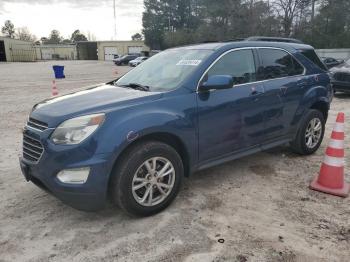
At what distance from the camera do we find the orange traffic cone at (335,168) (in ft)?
13.7

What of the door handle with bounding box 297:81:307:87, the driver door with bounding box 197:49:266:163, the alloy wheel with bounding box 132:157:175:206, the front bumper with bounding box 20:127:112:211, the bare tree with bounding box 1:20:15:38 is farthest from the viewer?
the bare tree with bounding box 1:20:15:38

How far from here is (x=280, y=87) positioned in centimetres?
472

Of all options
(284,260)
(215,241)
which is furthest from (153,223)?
(284,260)

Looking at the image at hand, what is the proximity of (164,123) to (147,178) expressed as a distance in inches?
23.4

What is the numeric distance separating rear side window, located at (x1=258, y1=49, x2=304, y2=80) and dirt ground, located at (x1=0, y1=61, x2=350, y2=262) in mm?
1414

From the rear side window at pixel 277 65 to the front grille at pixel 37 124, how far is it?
2799mm

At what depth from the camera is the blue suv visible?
318 centimetres

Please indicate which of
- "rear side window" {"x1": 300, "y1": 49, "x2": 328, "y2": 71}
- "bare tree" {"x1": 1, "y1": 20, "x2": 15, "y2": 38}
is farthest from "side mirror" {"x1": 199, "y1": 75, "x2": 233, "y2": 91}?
"bare tree" {"x1": 1, "y1": 20, "x2": 15, "y2": 38}

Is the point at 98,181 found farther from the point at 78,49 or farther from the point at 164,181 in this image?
the point at 78,49

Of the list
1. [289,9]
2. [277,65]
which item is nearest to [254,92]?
[277,65]

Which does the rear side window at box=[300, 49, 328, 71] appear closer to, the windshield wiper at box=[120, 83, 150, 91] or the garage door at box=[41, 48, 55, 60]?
the windshield wiper at box=[120, 83, 150, 91]

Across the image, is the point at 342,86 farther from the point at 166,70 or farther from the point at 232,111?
the point at 166,70

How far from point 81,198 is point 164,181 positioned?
0.91m

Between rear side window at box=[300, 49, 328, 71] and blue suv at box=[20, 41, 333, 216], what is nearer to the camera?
blue suv at box=[20, 41, 333, 216]
